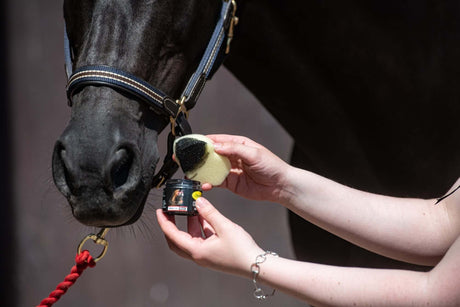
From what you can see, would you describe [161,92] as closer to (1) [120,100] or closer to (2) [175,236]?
(1) [120,100]

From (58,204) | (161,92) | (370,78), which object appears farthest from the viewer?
(58,204)

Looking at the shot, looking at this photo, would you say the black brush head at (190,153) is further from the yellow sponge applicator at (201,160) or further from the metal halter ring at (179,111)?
the metal halter ring at (179,111)

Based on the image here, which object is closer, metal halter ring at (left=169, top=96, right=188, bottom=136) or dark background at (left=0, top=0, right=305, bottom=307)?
metal halter ring at (left=169, top=96, right=188, bottom=136)

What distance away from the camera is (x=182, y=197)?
86 centimetres

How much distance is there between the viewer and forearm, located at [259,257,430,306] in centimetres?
79

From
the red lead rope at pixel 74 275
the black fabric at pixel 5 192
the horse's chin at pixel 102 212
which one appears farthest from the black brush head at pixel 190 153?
the black fabric at pixel 5 192

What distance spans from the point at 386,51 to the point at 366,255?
1.62 feet

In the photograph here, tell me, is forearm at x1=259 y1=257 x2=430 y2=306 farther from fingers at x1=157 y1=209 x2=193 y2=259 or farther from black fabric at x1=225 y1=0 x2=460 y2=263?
black fabric at x1=225 y1=0 x2=460 y2=263

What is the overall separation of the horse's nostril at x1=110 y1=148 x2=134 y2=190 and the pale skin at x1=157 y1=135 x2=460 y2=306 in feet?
0.29

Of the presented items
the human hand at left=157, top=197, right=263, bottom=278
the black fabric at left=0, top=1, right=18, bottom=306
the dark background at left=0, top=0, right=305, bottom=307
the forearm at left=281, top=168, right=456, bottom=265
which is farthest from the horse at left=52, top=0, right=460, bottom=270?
the black fabric at left=0, top=1, right=18, bottom=306

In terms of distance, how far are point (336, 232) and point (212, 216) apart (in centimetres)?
24

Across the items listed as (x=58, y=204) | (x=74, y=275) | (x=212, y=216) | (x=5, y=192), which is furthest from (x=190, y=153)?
(x=5, y=192)

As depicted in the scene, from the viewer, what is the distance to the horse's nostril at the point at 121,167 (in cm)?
89

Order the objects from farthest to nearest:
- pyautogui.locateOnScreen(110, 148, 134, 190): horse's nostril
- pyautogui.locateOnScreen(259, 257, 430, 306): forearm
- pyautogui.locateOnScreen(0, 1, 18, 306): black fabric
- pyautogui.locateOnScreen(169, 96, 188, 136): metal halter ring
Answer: pyautogui.locateOnScreen(0, 1, 18, 306): black fabric < pyautogui.locateOnScreen(169, 96, 188, 136): metal halter ring < pyautogui.locateOnScreen(110, 148, 134, 190): horse's nostril < pyautogui.locateOnScreen(259, 257, 430, 306): forearm
